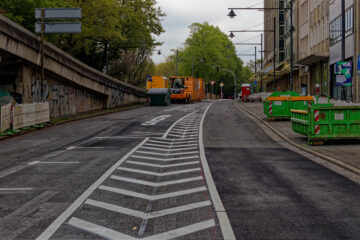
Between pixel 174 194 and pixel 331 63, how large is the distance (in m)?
33.1

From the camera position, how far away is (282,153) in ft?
47.3

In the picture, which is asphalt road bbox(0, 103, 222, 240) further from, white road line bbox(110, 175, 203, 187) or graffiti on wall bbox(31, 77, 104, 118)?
graffiti on wall bbox(31, 77, 104, 118)

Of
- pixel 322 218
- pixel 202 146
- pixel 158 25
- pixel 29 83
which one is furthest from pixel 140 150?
pixel 158 25

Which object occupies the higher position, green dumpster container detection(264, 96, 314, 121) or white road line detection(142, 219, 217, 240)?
green dumpster container detection(264, 96, 314, 121)

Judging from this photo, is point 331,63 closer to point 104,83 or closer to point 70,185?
point 104,83

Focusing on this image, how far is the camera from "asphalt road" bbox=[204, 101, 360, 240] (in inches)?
238

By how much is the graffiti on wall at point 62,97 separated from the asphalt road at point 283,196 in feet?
55.7

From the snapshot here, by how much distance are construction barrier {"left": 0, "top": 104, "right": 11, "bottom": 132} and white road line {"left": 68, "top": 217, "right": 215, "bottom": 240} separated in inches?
563

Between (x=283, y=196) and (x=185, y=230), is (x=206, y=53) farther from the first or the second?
(x=185, y=230)

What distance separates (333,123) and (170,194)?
31.9 feet

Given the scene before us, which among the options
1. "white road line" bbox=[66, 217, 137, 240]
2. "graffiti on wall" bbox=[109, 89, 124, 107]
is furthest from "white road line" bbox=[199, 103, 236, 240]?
"graffiti on wall" bbox=[109, 89, 124, 107]

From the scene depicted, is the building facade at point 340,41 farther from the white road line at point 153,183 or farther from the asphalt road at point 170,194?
the white road line at point 153,183

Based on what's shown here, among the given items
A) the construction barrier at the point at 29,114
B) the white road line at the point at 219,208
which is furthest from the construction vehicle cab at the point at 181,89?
the white road line at the point at 219,208

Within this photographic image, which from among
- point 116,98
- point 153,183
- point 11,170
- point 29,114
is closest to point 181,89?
point 116,98
